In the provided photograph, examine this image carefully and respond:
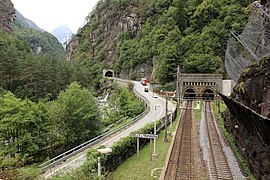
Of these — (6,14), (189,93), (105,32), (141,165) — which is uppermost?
(6,14)

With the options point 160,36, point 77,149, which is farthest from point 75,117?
point 160,36

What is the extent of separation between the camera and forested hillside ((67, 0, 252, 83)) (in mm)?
71938

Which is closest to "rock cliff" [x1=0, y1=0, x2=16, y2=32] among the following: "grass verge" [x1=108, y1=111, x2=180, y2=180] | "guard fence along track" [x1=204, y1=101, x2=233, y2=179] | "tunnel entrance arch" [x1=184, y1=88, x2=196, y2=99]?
"tunnel entrance arch" [x1=184, y1=88, x2=196, y2=99]

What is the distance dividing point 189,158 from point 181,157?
0.59m

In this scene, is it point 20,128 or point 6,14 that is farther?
point 6,14

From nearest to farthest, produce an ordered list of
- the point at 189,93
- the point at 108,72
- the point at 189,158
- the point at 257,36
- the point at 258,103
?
the point at 258,103 < the point at 189,158 < the point at 257,36 < the point at 189,93 < the point at 108,72

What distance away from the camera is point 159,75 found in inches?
2894

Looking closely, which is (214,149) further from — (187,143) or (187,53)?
(187,53)

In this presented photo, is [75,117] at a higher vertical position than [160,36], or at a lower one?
lower

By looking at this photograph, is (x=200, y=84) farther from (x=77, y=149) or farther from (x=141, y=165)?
(x=141, y=165)

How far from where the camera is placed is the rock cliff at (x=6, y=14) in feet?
389

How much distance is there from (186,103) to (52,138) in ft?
102

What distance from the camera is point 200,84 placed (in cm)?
6506

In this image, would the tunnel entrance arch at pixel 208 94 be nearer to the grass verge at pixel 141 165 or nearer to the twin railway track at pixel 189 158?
the twin railway track at pixel 189 158
